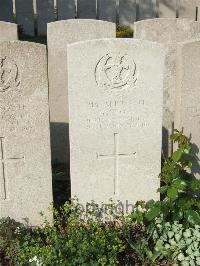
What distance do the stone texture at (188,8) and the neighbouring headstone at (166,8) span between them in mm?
684

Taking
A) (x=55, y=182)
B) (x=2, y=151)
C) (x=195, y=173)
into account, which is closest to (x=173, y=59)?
(x=195, y=173)

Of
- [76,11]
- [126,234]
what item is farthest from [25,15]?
[126,234]

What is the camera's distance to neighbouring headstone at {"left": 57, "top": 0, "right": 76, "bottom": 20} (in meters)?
15.2

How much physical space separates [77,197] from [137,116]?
1.01 meters

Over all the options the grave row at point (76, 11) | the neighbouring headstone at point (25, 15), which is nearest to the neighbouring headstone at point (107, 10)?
the grave row at point (76, 11)

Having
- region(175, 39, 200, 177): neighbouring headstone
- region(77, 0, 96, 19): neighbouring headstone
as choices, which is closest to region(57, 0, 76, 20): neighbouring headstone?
region(77, 0, 96, 19): neighbouring headstone

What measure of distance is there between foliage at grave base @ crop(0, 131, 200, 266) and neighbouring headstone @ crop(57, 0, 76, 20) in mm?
11383

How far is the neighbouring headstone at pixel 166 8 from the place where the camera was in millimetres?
14977

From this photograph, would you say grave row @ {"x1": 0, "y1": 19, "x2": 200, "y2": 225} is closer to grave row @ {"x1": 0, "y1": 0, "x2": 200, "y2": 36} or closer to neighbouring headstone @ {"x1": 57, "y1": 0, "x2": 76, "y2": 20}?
grave row @ {"x1": 0, "y1": 0, "x2": 200, "y2": 36}

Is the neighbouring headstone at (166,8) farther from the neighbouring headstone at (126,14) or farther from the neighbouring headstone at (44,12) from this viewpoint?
the neighbouring headstone at (44,12)

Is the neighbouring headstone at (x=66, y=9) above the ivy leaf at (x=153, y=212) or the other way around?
above

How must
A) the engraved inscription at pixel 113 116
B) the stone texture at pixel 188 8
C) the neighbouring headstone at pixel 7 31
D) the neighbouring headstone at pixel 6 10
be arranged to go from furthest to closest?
1. the neighbouring headstone at pixel 6 10
2. the stone texture at pixel 188 8
3. the neighbouring headstone at pixel 7 31
4. the engraved inscription at pixel 113 116

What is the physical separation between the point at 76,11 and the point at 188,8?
3322 millimetres

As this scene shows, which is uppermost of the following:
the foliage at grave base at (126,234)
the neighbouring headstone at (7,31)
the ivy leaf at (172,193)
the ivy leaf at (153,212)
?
the neighbouring headstone at (7,31)
